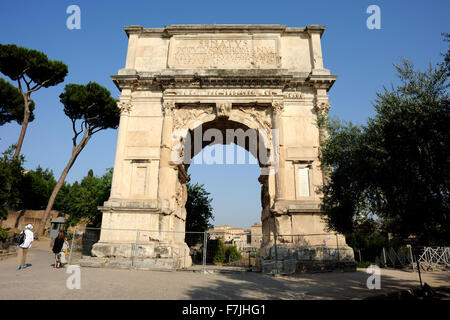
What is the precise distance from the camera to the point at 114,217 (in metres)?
12.1

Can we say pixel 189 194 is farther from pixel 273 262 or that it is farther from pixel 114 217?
pixel 273 262

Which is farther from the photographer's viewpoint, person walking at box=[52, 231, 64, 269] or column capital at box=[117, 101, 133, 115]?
column capital at box=[117, 101, 133, 115]

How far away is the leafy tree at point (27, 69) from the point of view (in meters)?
21.3

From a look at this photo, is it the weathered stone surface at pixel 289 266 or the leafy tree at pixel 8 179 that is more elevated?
the leafy tree at pixel 8 179

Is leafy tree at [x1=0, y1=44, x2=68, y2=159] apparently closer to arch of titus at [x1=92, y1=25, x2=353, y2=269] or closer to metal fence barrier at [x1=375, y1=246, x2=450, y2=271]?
arch of titus at [x1=92, y1=25, x2=353, y2=269]

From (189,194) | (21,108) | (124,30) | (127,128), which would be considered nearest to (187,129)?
(127,128)

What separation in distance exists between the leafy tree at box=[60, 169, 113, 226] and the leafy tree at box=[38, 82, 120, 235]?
4936mm

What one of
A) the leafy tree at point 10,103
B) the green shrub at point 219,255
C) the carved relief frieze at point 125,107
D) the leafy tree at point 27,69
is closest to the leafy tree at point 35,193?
the leafy tree at point 10,103

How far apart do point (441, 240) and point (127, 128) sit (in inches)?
501

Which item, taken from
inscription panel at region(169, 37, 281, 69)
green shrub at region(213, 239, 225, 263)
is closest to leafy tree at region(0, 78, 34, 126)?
inscription panel at region(169, 37, 281, 69)

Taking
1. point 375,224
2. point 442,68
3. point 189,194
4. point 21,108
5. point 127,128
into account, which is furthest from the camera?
point 189,194

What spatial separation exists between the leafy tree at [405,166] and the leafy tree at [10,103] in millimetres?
28515

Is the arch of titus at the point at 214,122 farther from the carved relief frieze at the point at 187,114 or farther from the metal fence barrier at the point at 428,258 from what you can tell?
the metal fence barrier at the point at 428,258

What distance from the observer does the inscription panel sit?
47.2ft
